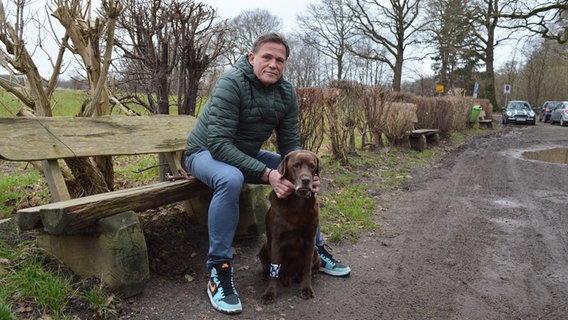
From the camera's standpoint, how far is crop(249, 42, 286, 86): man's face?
3273 millimetres

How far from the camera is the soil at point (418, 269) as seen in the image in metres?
2.95

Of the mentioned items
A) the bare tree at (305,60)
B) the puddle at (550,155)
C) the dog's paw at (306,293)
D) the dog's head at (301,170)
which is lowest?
the puddle at (550,155)

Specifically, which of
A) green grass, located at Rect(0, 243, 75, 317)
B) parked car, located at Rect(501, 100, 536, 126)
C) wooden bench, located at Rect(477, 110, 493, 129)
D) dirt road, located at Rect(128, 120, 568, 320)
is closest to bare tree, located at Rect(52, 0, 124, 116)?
green grass, located at Rect(0, 243, 75, 317)

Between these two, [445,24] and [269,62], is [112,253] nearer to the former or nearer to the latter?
[269,62]

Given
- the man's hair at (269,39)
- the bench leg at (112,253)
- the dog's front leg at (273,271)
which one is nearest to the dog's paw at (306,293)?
the dog's front leg at (273,271)

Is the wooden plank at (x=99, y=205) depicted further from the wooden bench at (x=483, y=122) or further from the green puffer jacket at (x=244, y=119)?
the wooden bench at (x=483, y=122)

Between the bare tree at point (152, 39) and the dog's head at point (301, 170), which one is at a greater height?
the bare tree at point (152, 39)

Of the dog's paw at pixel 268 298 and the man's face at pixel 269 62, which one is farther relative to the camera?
the man's face at pixel 269 62

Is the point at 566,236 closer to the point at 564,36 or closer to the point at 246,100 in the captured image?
the point at 246,100

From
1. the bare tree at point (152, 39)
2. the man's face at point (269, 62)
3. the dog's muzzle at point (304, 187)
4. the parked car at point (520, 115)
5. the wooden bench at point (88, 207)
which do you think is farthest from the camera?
the parked car at point (520, 115)

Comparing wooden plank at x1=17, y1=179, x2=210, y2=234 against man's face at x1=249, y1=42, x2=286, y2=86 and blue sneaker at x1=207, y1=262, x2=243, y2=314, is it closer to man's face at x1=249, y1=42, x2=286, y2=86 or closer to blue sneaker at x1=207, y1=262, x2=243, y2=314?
blue sneaker at x1=207, y1=262, x2=243, y2=314

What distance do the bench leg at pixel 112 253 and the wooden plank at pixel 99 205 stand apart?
0.33 feet

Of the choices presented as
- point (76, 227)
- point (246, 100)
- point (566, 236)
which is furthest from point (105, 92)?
point (566, 236)

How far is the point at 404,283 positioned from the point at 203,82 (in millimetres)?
3607
